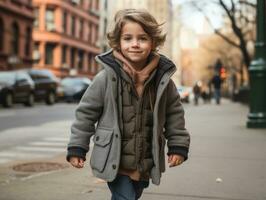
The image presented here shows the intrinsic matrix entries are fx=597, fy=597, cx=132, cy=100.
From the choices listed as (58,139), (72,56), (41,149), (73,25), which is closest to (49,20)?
(73,25)

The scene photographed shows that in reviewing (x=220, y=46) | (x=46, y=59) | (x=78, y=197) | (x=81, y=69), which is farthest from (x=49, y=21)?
(x=78, y=197)

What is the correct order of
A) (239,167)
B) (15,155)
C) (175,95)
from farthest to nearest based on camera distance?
(15,155) < (239,167) < (175,95)

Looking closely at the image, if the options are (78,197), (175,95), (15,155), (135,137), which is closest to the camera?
(135,137)

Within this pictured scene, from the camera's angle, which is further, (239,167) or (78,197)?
(239,167)

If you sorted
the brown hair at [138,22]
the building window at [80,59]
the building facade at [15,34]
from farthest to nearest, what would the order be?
Result: the building window at [80,59]
the building facade at [15,34]
the brown hair at [138,22]

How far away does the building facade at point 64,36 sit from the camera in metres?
56.7

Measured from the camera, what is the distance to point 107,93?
3719mm

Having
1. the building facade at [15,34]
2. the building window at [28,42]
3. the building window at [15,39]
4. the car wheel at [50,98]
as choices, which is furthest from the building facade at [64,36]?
the car wheel at [50,98]

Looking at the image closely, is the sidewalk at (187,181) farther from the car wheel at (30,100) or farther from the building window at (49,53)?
the building window at (49,53)

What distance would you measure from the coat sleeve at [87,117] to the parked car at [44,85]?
80.3 feet

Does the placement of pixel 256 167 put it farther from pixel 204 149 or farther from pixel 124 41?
pixel 124 41

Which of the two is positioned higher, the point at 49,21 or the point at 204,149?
the point at 49,21

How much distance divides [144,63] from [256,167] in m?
4.12

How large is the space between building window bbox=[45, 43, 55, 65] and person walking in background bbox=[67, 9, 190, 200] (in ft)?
178
